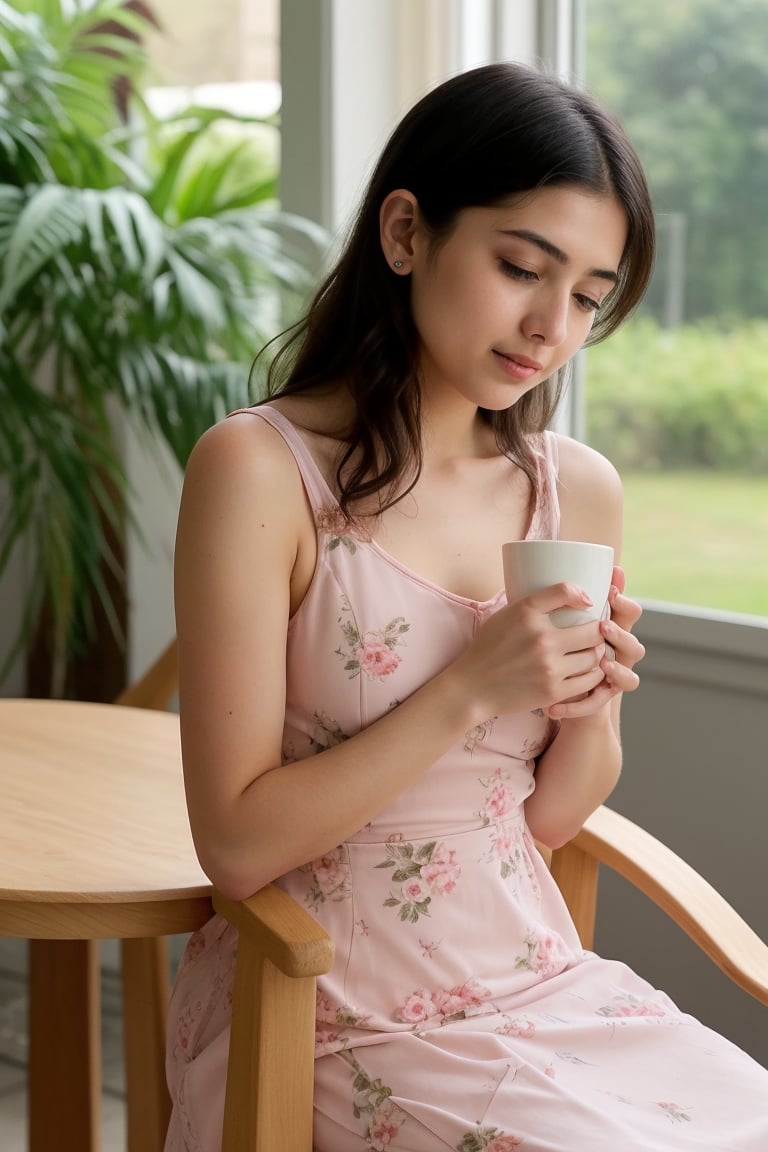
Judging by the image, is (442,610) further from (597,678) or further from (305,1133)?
(305,1133)

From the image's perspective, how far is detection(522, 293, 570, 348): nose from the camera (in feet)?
4.14

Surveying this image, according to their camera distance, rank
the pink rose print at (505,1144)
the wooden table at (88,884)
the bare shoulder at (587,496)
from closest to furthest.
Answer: the pink rose print at (505,1144), the wooden table at (88,884), the bare shoulder at (587,496)

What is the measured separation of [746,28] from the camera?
7.28 ft

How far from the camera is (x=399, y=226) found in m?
1.32

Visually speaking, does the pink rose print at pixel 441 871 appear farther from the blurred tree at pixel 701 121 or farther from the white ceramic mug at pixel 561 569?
the blurred tree at pixel 701 121

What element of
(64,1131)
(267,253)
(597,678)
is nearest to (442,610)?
(597,678)

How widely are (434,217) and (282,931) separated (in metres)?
0.65

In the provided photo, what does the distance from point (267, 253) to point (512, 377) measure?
1.16m

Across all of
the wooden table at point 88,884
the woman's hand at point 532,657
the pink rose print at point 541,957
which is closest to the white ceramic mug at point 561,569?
the woman's hand at point 532,657

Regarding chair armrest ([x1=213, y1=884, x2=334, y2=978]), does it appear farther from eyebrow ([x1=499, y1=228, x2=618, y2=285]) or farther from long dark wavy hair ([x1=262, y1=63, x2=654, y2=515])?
eyebrow ([x1=499, y1=228, x2=618, y2=285])

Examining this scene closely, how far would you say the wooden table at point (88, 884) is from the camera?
4.42ft

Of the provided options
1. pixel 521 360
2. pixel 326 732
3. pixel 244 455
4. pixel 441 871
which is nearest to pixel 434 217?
pixel 521 360

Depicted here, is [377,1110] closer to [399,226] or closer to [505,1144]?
[505,1144]

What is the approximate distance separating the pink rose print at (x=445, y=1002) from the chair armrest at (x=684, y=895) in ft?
0.87
